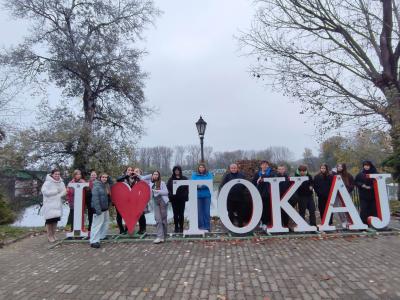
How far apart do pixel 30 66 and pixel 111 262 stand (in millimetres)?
13610

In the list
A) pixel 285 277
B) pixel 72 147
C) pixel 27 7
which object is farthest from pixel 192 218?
pixel 27 7

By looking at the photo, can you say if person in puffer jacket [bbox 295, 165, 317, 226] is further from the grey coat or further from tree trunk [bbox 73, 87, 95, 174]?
tree trunk [bbox 73, 87, 95, 174]

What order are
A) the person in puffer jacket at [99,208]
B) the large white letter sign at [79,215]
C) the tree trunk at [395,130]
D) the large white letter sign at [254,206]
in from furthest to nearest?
the tree trunk at [395,130] < the large white letter sign at [79,215] < the large white letter sign at [254,206] < the person in puffer jacket at [99,208]

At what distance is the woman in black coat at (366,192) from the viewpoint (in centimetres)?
881

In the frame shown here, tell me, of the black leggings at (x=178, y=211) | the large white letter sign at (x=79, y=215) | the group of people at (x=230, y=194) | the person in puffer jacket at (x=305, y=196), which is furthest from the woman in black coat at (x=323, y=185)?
the large white letter sign at (x=79, y=215)

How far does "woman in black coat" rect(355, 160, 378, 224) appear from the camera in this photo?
8812mm

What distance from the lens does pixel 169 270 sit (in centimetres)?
586

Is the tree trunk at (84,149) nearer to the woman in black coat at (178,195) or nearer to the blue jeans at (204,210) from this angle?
the woman in black coat at (178,195)

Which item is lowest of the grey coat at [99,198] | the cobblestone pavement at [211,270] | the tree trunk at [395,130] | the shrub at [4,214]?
the cobblestone pavement at [211,270]

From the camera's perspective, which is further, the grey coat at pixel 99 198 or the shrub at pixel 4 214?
the shrub at pixel 4 214

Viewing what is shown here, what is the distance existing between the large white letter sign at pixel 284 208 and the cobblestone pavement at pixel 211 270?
1.44 feet

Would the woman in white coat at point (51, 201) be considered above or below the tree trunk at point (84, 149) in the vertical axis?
below

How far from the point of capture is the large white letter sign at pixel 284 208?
8.27 metres

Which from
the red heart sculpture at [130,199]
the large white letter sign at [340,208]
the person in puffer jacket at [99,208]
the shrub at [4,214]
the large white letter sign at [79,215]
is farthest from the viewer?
the shrub at [4,214]
